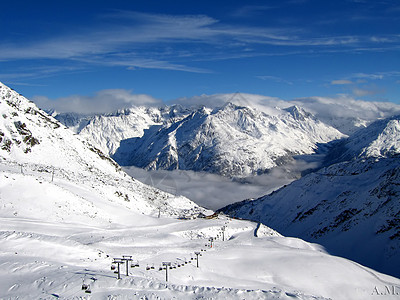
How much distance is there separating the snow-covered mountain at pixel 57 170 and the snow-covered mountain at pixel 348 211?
1821 inches

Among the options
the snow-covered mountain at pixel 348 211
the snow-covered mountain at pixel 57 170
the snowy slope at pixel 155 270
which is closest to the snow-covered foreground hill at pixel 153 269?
the snowy slope at pixel 155 270

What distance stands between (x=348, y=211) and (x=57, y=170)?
90544mm

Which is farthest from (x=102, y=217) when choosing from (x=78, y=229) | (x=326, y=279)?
(x=326, y=279)

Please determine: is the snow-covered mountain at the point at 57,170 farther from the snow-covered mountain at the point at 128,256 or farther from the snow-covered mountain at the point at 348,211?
the snow-covered mountain at the point at 348,211

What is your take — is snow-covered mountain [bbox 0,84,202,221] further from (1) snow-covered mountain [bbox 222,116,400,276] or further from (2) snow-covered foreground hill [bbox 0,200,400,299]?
(1) snow-covered mountain [bbox 222,116,400,276]

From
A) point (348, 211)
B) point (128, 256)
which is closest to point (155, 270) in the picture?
point (128, 256)

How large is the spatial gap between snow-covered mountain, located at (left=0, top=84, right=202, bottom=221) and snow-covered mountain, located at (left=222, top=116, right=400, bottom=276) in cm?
4626

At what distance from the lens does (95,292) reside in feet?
79.0

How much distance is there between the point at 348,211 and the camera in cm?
10962

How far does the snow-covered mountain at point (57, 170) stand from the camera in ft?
209

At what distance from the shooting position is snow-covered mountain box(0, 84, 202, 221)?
6384 cm

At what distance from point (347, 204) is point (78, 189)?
88259 mm

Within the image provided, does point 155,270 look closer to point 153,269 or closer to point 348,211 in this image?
point 153,269

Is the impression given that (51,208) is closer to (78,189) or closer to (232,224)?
(78,189)
